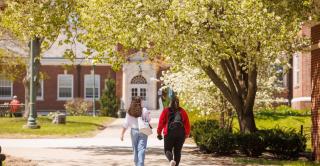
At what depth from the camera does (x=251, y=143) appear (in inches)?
735

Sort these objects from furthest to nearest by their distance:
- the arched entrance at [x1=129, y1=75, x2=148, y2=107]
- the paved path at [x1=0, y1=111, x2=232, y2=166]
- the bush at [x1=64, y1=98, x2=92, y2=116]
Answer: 1. the arched entrance at [x1=129, y1=75, x2=148, y2=107]
2. the bush at [x1=64, y1=98, x2=92, y2=116]
3. the paved path at [x1=0, y1=111, x2=232, y2=166]

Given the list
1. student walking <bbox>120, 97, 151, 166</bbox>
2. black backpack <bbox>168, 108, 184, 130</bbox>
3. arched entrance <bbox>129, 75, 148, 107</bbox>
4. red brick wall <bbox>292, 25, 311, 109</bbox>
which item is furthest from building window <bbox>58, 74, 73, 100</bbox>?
student walking <bbox>120, 97, 151, 166</bbox>

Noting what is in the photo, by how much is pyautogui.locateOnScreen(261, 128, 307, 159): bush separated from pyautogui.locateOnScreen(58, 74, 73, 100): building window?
3868 cm

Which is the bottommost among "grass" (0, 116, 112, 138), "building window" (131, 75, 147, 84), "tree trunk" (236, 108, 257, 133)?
"grass" (0, 116, 112, 138)

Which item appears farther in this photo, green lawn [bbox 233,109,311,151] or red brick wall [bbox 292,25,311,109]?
red brick wall [bbox 292,25,311,109]

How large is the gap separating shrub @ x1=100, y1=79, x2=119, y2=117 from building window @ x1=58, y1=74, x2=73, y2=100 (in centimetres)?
695

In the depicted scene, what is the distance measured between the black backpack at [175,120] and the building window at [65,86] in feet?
140

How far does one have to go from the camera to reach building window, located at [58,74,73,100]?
5588 centimetres

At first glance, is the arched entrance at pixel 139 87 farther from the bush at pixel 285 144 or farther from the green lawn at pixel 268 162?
the green lawn at pixel 268 162

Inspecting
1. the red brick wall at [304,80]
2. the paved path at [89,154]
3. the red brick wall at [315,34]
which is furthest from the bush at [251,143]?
the red brick wall at [304,80]

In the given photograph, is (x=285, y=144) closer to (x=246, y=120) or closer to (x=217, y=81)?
(x=246, y=120)

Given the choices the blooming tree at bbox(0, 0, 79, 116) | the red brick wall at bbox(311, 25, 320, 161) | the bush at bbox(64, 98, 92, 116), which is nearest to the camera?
the red brick wall at bbox(311, 25, 320, 161)

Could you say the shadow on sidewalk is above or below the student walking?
below

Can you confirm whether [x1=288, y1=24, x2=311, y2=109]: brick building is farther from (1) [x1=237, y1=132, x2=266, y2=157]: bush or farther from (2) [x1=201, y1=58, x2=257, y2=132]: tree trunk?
(1) [x1=237, y1=132, x2=266, y2=157]: bush
